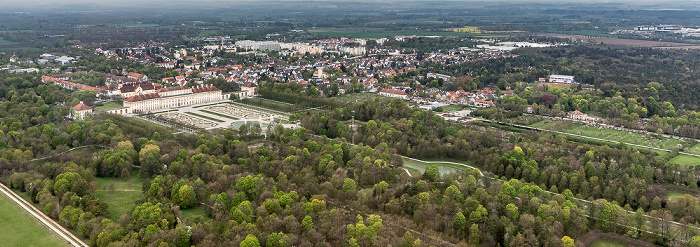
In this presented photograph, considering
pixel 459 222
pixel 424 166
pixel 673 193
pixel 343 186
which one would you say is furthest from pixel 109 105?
pixel 673 193

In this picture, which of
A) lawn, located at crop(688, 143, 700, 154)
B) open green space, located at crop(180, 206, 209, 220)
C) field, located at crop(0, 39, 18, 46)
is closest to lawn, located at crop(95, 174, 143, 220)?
open green space, located at crop(180, 206, 209, 220)

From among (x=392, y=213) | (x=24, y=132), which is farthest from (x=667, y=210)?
(x=24, y=132)

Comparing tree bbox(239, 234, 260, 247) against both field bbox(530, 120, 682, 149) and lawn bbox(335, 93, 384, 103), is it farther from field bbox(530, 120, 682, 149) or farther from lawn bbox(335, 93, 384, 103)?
lawn bbox(335, 93, 384, 103)

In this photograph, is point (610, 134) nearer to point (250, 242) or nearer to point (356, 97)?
point (356, 97)

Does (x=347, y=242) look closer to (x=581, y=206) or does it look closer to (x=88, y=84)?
(x=581, y=206)

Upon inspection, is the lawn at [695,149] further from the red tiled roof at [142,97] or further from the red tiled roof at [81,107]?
the red tiled roof at [81,107]

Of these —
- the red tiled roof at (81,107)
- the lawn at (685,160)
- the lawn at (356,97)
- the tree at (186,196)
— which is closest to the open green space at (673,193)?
the lawn at (685,160)
